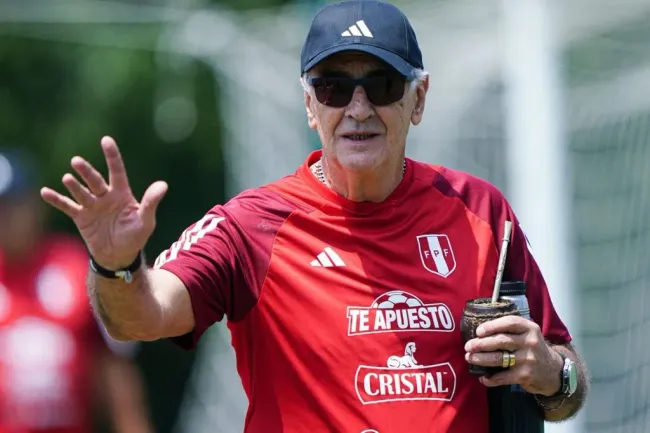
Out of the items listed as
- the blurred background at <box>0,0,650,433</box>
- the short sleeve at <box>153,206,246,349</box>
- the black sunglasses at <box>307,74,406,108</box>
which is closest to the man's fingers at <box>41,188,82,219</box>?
the short sleeve at <box>153,206,246,349</box>

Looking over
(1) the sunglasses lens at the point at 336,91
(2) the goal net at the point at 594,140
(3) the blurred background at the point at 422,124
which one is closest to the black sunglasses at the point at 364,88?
(1) the sunglasses lens at the point at 336,91

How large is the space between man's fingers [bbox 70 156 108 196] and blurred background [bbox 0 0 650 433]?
3.60 meters

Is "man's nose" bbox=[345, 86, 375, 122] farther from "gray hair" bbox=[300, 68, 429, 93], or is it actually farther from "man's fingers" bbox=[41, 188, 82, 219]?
"man's fingers" bbox=[41, 188, 82, 219]

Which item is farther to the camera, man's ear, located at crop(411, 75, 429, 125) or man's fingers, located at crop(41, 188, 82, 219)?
man's ear, located at crop(411, 75, 429, 125)

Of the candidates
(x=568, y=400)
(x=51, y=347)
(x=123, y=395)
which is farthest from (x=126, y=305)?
(x=123, y=395)

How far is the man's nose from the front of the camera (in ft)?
12.3

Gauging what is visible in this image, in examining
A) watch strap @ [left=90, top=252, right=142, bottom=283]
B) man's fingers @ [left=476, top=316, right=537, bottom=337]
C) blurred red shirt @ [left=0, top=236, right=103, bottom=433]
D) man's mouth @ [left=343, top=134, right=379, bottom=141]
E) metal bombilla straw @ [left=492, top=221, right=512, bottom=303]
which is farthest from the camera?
blurred red shirt @ [left=0, top=236, right=103, bottom=433]

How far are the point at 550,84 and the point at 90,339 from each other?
2528 mm

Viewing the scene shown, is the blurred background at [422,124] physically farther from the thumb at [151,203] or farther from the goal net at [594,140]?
the thumb at [151,203]

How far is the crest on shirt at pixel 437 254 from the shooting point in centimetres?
374

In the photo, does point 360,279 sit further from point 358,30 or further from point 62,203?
point 62,203

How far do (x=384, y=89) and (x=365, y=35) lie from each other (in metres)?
0.16

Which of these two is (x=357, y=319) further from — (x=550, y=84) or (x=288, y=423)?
(x=550, y=84)

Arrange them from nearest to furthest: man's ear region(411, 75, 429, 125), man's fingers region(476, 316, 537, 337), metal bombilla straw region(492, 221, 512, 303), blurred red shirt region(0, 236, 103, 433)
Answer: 1. man's fingers region(476, 316, 537, 337)
2. metal bombilla straw region(492, 221, 512, 303)
3. man's ear region(411, 75, 429, 125)
4. blurred red shirt region(0, 236, 103, 433)
